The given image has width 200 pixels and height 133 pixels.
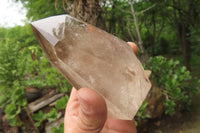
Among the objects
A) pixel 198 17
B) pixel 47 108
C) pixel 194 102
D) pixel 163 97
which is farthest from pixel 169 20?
pixel 47 108

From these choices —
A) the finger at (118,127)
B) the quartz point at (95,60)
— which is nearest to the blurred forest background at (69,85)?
the quartz point at (95,60)

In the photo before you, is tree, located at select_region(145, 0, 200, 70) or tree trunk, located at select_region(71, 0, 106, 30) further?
tree, located at select_region(145, 0, 200, 70)

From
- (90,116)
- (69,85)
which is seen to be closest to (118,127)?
(90,116)

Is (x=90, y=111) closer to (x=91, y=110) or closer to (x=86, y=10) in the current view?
(x=91, y=110)

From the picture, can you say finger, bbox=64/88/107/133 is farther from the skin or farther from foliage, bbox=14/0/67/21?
foliage, bbox=14/0/67/21

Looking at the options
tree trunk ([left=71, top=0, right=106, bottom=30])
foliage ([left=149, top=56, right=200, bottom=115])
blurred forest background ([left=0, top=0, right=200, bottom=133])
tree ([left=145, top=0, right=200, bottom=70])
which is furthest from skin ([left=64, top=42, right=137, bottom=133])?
tree ([left=145, top=0, right=200, bottom=70])

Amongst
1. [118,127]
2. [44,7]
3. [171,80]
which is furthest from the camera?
[44,7]

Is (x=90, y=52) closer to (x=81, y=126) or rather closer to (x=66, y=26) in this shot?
(x=66, y=26)
